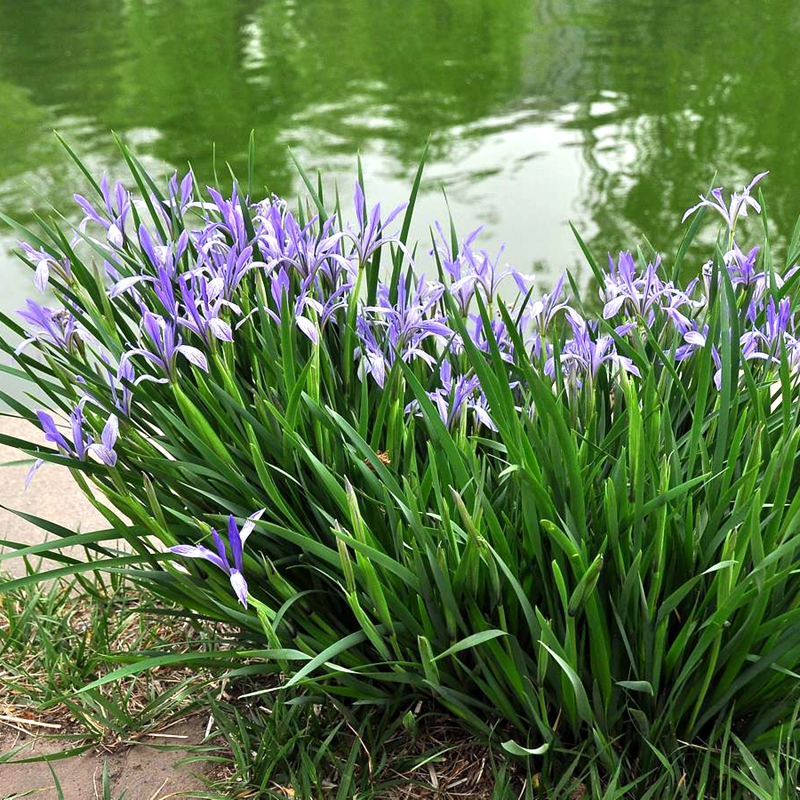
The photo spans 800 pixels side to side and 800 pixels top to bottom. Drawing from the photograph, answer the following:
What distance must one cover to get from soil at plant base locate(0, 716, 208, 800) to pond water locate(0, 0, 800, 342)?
3024 mm

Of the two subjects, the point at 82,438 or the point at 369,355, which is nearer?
the point at 82,438

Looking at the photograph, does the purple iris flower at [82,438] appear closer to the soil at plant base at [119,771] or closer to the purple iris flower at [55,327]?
the purple iris flower at [55,327]

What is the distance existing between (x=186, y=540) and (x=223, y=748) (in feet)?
1.24

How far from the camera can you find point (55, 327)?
4.96 ft

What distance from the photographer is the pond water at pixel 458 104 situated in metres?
5.05

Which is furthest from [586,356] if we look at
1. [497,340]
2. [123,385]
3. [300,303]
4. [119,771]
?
[119,771]

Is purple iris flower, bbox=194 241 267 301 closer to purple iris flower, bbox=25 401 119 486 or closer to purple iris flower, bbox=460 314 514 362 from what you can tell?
purple iris flower, bbox=25 401 119 486

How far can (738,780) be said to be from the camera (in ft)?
4.43

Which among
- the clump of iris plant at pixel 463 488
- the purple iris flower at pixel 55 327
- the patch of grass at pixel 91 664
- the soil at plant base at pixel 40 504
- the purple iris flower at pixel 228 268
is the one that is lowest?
the soil at plant base at pixel 40 504

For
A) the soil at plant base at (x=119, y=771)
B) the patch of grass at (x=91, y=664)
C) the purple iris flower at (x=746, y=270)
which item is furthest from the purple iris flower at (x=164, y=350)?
the purple iris flower at (x=746, y=270)

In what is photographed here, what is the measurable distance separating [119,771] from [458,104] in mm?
5673

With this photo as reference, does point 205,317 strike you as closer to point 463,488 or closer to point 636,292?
point 463,488

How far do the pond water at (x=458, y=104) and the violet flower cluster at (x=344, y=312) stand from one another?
2.67 meters

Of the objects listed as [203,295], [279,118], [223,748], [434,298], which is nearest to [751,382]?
[434,298]
